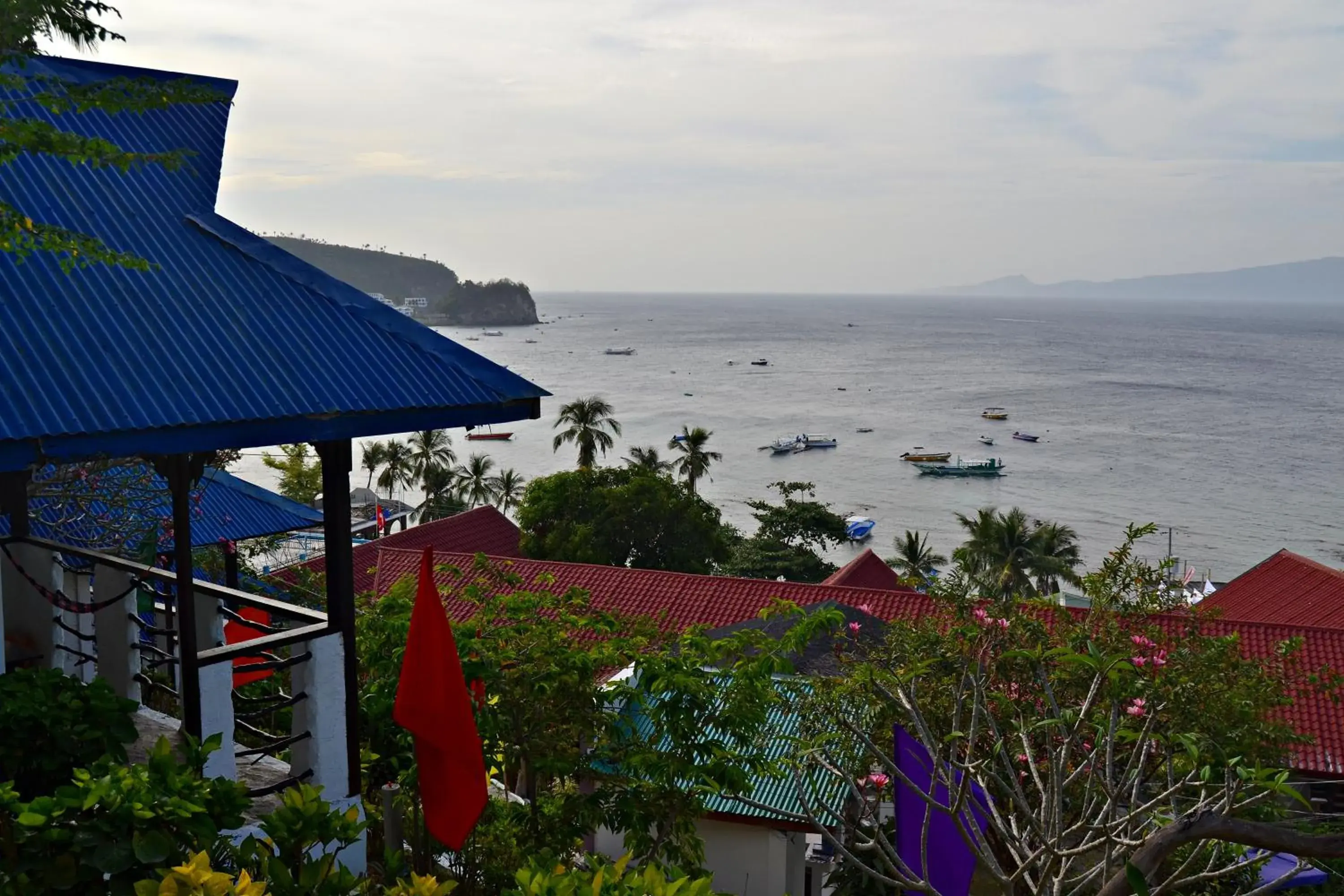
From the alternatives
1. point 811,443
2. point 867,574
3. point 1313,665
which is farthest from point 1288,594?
point 811,443

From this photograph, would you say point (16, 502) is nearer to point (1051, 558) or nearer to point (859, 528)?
point (1051, 558)

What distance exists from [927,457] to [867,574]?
5665 cm

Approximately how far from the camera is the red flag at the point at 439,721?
6.32 m

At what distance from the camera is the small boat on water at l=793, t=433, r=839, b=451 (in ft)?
305

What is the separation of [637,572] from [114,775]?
23.8m

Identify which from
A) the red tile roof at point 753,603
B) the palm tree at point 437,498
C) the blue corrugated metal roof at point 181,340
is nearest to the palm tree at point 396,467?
the palm tree at point 437,498

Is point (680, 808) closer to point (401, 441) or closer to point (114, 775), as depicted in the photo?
Result: point (114, 775)

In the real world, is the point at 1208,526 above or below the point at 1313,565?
below

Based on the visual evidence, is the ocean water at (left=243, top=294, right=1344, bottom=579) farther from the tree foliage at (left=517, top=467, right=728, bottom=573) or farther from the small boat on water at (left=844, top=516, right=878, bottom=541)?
the tree foliage at (left=517, top=467, right=728, bottom=573)

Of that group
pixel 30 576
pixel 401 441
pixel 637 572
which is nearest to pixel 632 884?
pixel 30 576

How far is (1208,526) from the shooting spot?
226ft

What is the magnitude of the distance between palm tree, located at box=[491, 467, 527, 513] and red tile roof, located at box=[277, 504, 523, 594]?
610 inches

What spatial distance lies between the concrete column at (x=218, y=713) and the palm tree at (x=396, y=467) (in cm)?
5103

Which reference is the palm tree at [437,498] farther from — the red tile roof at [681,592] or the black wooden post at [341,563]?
the black wooden post at [341,563]
